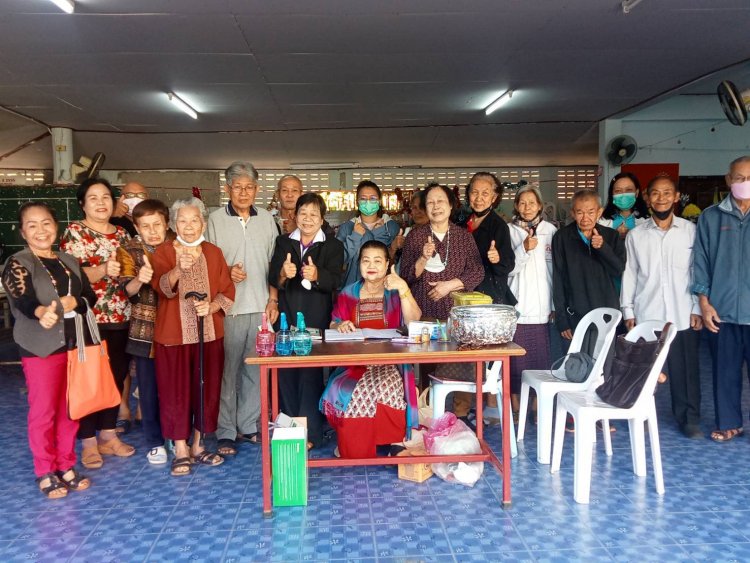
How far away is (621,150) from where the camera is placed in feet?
28.5

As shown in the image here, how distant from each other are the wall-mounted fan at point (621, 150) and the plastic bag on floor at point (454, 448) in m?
6.76

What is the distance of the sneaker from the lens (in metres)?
3.62

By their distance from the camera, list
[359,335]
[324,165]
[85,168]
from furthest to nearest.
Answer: [324,165] → [85,168] → [359,335]

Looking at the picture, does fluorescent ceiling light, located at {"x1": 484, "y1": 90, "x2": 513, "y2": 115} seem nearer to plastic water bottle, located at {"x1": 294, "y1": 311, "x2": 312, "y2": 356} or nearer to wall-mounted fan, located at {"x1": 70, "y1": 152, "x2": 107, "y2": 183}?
plastic water bottle, located at {"x1": 294, "y1": 311, "x2": 312, "y2": 356}

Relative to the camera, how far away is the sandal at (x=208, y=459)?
11.7ft

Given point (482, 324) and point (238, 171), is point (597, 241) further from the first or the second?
point (238, 171)

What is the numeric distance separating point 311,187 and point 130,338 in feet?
30.2

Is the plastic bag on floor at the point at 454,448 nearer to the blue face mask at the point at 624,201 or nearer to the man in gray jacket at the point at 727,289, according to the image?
the man in gray jacket at the point at 727,289

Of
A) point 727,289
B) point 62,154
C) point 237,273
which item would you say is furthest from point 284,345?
point 62,154

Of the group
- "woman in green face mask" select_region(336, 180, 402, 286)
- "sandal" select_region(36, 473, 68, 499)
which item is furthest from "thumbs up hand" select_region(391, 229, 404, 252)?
"sandal" select_region(36, 473, 68, 499)

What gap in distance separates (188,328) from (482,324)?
5.62 ft

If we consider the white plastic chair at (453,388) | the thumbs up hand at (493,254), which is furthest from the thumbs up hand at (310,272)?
the thumbs up hand at (493,254)

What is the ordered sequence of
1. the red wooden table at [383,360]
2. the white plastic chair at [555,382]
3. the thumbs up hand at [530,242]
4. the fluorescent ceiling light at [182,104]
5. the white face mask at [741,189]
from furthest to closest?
the fluorescent ceiling light at [182,104] < the thumbs up hand at [530,242] < the white face mask at [741,189] < the white plastic chair at [555,382] < the red wooden table at [383,360]

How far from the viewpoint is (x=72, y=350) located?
3178mm
